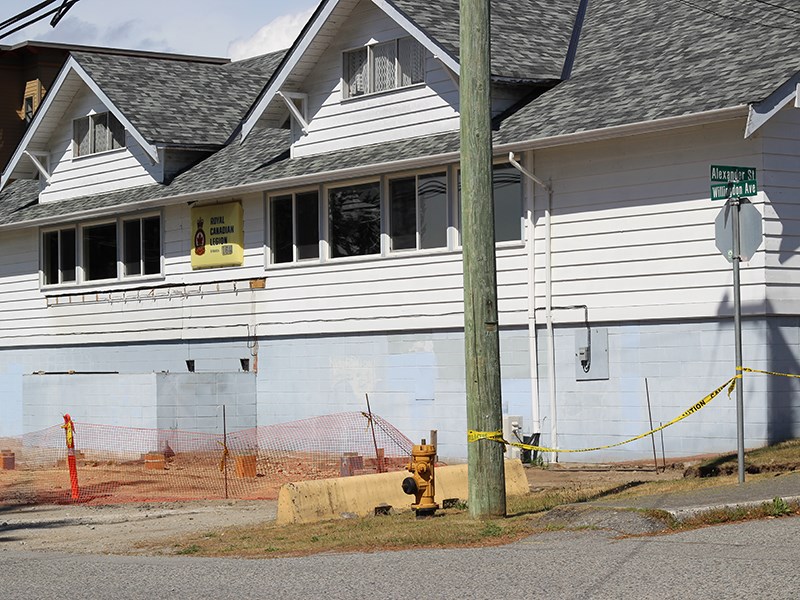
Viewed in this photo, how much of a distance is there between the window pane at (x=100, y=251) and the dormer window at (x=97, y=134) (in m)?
1.72

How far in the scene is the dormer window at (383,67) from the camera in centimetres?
2181

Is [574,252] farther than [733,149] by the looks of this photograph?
Yes

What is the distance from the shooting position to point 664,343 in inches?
720

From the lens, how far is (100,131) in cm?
2820

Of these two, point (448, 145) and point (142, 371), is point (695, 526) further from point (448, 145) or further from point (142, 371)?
point (142, 371)

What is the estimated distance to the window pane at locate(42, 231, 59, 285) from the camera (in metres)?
29.1

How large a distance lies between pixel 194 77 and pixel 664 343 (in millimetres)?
14855

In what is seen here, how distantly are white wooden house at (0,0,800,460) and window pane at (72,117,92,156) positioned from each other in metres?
0.06

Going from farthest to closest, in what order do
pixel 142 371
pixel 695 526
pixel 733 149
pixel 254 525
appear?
pixel 142 371 < pixel 733 149 < pixel 254 525 < pixel 695 526

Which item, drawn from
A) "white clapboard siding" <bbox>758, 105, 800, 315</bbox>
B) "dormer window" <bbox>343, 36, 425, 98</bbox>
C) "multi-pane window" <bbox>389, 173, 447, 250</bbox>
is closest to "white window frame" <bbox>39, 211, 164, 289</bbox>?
"dormer window" <bbox>343, 36, 425, 98</bbox>

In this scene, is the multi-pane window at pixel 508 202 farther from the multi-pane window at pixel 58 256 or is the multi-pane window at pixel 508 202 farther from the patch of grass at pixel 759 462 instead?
the multi-pane window at pixel 58 256

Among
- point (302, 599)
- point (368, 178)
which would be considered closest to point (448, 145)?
point (368, 178)

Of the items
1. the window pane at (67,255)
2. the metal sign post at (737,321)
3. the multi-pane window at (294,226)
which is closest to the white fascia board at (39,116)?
the window pane at (67,255)

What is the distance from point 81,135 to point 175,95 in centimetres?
244
